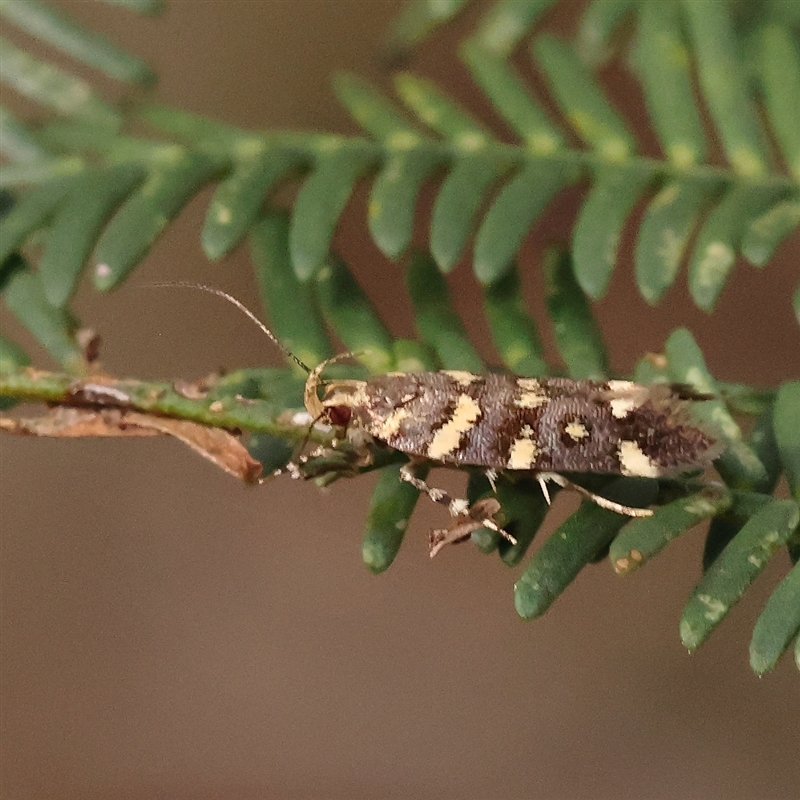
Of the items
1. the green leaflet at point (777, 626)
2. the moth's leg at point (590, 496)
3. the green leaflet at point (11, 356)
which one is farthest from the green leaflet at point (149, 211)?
the green leaflet at point (777, 626)

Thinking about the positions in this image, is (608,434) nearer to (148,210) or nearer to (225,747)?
(148,210)

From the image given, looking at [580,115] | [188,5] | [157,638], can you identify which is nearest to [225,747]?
[157,638]

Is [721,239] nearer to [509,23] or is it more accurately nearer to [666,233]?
[666,233]

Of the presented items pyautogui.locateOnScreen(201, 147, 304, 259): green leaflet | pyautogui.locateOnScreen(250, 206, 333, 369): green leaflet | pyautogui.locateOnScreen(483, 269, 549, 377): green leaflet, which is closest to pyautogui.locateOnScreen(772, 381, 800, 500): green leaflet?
pyautogui.locateOnScreen(483, 269, 549, 377): green leaflet

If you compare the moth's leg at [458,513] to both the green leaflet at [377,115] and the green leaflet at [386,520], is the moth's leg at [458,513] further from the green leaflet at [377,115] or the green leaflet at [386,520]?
the green leaflet at [377,115]

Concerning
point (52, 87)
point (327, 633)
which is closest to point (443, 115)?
point (52, 87)

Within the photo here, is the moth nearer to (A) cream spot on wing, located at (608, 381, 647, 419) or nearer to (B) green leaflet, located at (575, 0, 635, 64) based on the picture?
(A) cream spot on wing, located at (608, 381, 647, 419)
